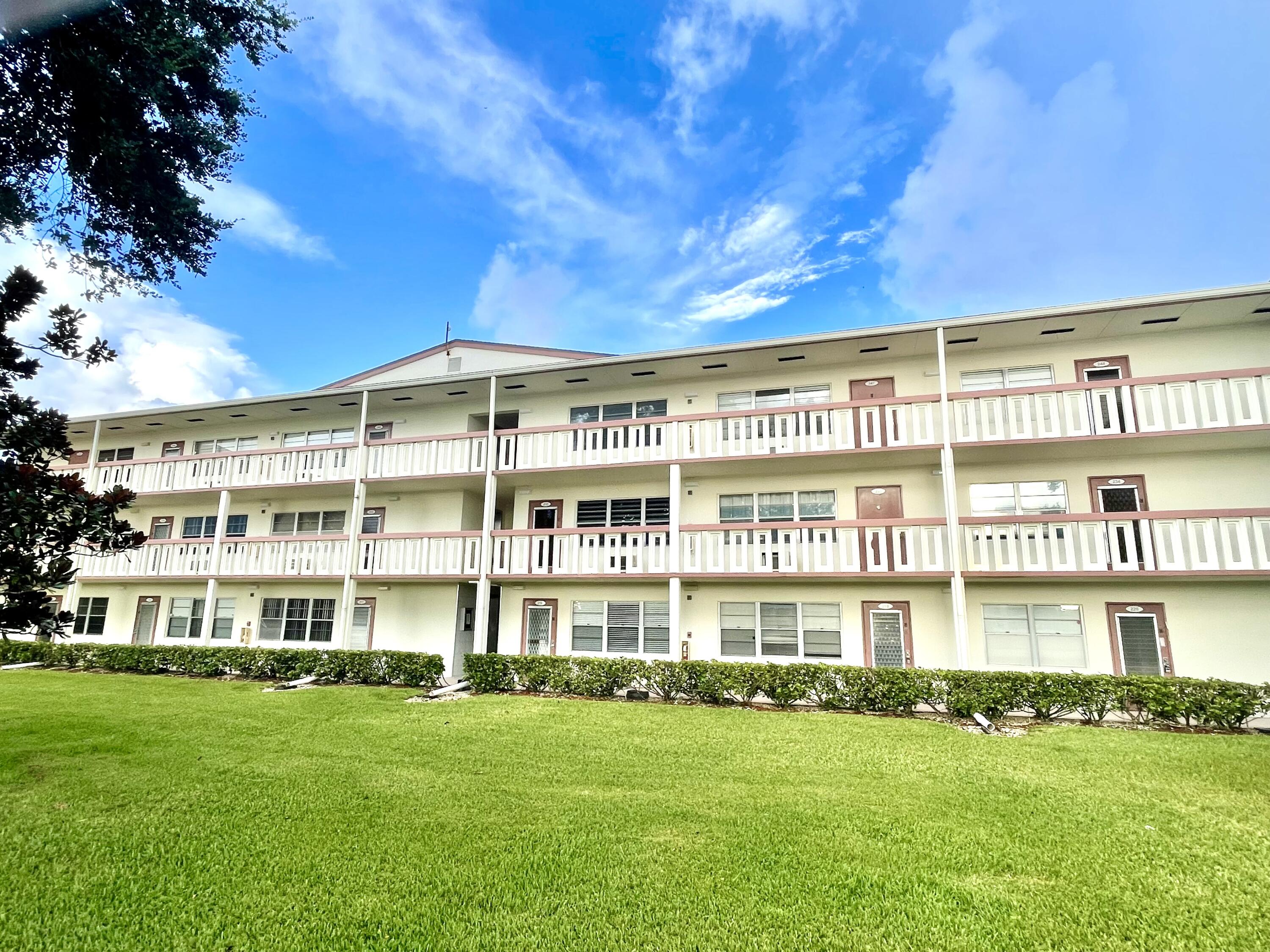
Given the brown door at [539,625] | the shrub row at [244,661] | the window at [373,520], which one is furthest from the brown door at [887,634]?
the window at [373,520]

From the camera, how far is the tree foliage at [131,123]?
21.8ft

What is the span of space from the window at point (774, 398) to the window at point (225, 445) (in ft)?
48.4

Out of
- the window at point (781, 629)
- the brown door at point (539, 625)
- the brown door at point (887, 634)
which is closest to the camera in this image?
the brown door at point (887, 634)

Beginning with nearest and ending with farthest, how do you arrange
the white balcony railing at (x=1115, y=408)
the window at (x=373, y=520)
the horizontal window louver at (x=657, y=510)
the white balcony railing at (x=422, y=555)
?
the white balcony railing at (x=1115, y=408) < the white balcony railing at (x=422, y=555) < the horizontal window louver at (x=657, y=510) < the window at (x=373, y=520)

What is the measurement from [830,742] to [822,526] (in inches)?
191

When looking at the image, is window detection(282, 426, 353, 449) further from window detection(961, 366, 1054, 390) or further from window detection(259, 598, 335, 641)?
window detection(961, 366, 1054, 390)

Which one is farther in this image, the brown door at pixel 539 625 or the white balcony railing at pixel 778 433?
the brown door at pixel 539 625

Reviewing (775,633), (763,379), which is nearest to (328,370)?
(763,379)

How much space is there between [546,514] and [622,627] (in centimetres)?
358

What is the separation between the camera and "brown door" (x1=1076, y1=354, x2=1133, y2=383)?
12461 millimetres

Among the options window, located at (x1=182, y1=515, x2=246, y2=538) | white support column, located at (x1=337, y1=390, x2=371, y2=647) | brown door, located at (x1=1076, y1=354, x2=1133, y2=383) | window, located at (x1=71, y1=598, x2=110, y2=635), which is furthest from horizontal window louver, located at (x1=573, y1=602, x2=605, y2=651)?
window, located at (x1=71, y1=598, x2=110, y2=635)

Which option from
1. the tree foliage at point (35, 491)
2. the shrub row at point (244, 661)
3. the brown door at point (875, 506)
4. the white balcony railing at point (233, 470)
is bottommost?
the shrub row at point (244, 661)

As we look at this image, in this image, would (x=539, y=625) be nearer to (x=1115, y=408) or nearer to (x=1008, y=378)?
(x=1008, y=378)

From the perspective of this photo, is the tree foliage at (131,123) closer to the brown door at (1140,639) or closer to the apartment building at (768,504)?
the apartment building at (768,504)
